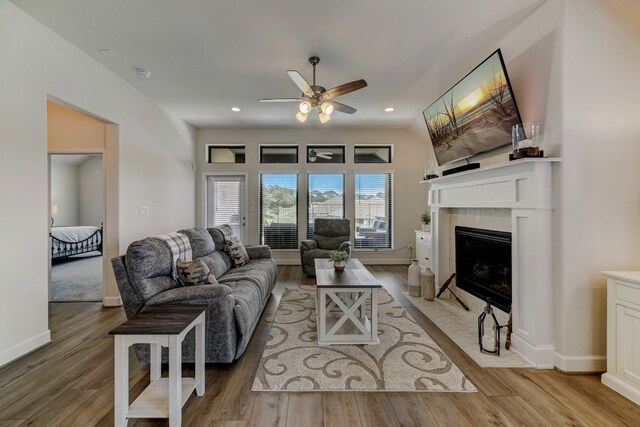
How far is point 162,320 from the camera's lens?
1.71 m

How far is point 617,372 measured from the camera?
1.97m

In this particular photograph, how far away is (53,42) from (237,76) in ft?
5.80

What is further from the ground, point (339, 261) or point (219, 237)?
point (219, 237)

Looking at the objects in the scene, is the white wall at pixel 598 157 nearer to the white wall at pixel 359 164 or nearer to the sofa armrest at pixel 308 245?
the sofa armrest at pixel 308 245

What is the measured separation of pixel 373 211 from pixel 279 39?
4157 mm

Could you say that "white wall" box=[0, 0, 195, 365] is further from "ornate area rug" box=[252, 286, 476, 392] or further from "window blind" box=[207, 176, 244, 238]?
"window blind" box=[207, 176, 244, 238]

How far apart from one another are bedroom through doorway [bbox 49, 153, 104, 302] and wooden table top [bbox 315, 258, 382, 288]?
307cm

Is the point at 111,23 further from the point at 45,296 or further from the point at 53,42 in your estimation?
the point at 45,296

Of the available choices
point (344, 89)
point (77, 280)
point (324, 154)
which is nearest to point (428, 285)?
point (344, 89)

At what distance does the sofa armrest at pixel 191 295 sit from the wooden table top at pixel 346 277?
0.89m

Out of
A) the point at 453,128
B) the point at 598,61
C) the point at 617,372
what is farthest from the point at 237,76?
the point at 617,372

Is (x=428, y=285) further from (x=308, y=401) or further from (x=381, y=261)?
(x=308, y=401)

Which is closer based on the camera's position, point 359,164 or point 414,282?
point 414,282

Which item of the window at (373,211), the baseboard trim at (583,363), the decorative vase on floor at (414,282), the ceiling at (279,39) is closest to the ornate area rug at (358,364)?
the baseboard trim at (583,363)
